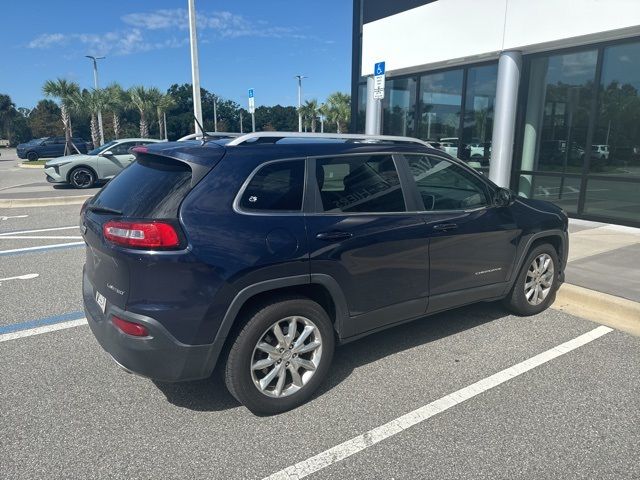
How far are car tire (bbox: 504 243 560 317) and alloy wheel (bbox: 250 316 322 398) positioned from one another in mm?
2267

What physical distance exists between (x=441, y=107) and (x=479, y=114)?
1160 mm

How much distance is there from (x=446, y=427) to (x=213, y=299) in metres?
1.60

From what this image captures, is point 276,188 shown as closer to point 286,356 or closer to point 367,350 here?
point 286,356

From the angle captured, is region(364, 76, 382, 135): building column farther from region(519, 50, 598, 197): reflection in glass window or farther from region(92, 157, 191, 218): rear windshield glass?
region(92, 157, 191, 218): rear windshield glass

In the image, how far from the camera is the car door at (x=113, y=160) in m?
14.7

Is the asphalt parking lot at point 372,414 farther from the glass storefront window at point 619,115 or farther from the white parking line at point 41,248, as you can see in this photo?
the glass storefront window at point 619,115

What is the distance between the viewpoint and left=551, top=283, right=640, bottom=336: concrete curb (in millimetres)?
4309

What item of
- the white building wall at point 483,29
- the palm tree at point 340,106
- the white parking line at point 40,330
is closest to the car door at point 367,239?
the white parking line at point 40,330

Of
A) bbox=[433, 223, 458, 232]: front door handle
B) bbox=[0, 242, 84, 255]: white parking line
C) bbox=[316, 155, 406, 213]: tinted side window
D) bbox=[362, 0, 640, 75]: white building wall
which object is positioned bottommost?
bbox=[0, 242, 84, 255]: white parking line

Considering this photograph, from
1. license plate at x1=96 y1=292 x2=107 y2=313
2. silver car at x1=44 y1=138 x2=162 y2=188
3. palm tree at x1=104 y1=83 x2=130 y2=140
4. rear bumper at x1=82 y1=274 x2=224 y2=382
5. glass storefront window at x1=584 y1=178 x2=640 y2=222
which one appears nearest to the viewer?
rear bumper at x1=82 y1=274 x2=224 y2=382

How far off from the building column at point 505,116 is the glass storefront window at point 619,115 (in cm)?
149

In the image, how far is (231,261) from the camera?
2643mm

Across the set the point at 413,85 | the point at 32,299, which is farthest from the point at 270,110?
the point at 32,299

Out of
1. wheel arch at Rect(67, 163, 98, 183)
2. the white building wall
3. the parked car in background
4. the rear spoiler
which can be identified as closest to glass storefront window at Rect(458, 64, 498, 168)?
the white building wall
